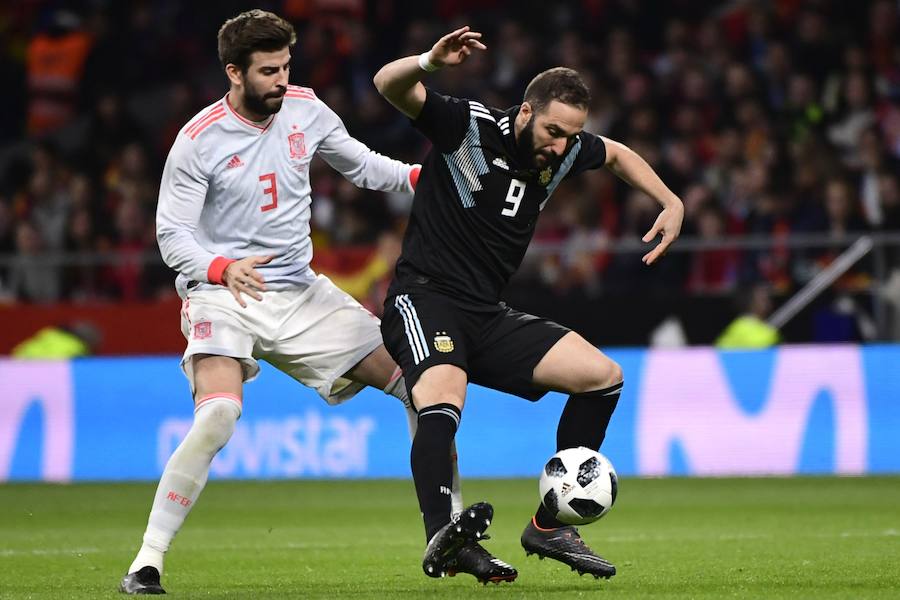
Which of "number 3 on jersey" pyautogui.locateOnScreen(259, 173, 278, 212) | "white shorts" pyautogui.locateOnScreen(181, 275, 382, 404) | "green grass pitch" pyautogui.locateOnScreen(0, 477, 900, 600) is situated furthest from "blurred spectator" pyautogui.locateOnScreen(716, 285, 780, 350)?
"number 3 on jersey" pyautogui.locateOnScreen(259, 173, 278, 212)

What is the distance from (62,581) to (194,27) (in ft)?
45.7

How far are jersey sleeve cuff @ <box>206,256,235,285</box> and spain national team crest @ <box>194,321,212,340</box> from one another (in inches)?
14.5

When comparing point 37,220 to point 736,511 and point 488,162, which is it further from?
point 488,162

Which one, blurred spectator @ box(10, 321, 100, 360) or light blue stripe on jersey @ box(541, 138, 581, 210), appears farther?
blurred spectator @ box(10, 321, 100, 360)

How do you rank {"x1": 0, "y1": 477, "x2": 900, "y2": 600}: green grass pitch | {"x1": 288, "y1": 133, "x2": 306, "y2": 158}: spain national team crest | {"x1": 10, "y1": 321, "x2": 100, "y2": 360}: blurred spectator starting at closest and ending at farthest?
{"x1": 0, "y1": 477, "x2": 900, "y2": 600}: green grass pitch, {"x1": 288, "y1": 133, "x2": 306, "y2": 158}: spain national team crest, {"x1": 10, "y1": 321, "x2": 100, "y2": 360}: blurred spectator

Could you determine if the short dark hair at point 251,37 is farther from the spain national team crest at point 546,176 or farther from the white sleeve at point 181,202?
the spain national team crest at point 546,176

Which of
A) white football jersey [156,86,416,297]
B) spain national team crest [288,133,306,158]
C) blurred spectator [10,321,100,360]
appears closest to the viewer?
white football jersey [156,86,416,297]

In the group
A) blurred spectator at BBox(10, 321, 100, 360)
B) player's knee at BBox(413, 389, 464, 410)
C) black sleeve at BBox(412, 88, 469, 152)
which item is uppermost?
black sleeve at BBox(412, 88, 469, 152)

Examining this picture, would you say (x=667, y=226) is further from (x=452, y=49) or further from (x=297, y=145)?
(x=297, y=145)

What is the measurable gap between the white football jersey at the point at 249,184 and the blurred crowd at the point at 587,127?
6.61m

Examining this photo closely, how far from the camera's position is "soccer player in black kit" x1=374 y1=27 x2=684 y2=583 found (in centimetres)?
610

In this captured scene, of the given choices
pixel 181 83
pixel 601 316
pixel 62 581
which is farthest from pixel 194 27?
pixel 62 581

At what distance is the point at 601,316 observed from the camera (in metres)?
13.1

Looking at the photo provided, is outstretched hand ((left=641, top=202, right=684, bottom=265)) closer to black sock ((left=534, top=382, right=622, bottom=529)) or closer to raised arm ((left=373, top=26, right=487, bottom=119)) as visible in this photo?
black sock ((left=534, top=382, right=622, bottom=529))
